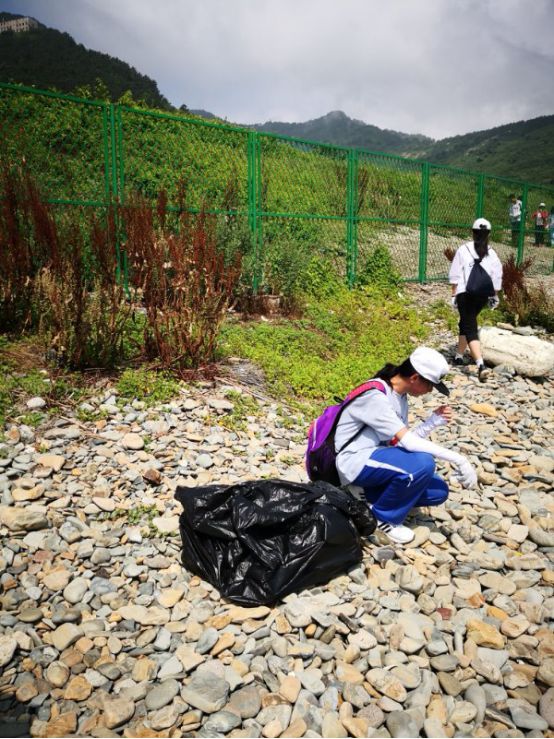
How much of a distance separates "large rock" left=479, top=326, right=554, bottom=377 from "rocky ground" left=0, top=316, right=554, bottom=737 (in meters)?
3.04

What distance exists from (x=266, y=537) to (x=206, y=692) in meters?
0.79

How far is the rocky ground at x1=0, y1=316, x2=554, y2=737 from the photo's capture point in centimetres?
224

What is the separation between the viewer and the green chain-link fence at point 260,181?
6.91 m

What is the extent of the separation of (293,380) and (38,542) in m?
3.20

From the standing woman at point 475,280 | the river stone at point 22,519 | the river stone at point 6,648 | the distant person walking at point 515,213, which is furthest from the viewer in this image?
the distant person walking at point 515,213

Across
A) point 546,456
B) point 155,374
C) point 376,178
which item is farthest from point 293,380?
point 376,178

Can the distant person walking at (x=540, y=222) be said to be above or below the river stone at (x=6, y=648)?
above

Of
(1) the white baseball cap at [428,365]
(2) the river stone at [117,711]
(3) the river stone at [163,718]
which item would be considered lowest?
(3) the river stone at [163,718]

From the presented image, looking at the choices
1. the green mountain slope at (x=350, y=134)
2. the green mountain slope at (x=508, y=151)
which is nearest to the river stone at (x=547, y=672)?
the green mountain slope at (x=508, y=151)

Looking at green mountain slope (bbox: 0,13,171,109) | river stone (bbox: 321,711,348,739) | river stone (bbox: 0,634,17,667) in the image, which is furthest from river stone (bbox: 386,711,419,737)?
green mountain slope (bbox: 0,13,171,109)

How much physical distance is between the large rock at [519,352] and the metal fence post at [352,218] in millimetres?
3253

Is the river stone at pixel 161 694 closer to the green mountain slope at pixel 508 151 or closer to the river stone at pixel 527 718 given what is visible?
the river stone at pixel 527 718

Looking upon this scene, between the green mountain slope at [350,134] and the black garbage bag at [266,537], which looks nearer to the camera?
the black garbage bag at [266,537]

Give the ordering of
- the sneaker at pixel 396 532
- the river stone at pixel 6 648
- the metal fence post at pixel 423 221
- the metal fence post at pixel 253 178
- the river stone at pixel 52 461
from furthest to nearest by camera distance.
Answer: the metal fence post at pixel 423 221, the metal fence post at pixel 253 178, the river stone at pixel 52 461, the sneaker at pixel 396 532, the river stone at pixel 6 648
